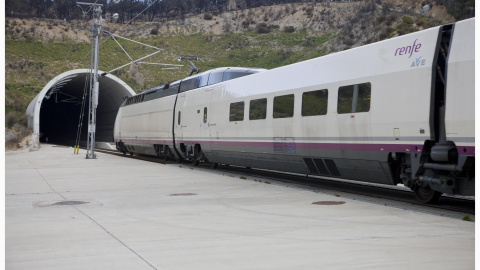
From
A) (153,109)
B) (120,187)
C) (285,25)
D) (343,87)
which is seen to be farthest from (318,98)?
(285,25)

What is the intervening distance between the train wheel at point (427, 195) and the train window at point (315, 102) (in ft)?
10.6

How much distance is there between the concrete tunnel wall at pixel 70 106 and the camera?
55.1 meters

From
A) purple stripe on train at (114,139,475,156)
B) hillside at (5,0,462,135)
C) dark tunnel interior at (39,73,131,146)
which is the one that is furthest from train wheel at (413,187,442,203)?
hillside at (5,0,462,135)

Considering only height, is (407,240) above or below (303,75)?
below

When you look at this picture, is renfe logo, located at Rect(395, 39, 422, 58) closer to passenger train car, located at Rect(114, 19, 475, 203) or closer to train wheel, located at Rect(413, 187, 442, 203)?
passenger train car, located at Rect(114, 19, 475, 203)

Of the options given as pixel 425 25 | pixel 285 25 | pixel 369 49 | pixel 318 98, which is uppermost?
pixel 285 25

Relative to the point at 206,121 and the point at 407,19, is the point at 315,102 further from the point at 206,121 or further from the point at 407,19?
the point at 407,19

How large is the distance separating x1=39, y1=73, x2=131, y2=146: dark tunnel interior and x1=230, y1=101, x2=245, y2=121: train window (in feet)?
110

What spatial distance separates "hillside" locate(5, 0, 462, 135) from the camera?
9025cm

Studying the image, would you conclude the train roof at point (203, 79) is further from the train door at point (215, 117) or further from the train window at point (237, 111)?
the train window at point (237, 111)

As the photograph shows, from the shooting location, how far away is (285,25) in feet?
385

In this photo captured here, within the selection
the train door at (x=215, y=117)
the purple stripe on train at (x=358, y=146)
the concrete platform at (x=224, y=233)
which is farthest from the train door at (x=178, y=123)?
the concrete platform at (x=224, y=233)

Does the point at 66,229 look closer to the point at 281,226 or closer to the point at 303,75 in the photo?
the point at 281,226

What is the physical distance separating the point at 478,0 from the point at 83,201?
9764 millimetres
